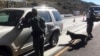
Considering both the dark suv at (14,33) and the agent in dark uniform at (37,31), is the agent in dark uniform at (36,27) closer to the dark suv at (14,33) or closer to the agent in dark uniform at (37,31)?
the agent in dark uniform at (37,31)

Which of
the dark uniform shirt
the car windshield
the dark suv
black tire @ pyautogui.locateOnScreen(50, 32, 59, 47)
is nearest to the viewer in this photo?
the dark suv

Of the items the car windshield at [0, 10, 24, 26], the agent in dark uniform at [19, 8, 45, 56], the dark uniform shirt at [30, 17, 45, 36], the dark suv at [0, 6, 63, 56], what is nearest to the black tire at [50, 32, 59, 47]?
the dark suv at [0, 6, 63, 56]

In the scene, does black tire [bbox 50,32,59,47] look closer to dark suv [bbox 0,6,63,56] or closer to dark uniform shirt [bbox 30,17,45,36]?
dark suv [bbox 0,6,63,56]

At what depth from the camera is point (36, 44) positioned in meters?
9.37

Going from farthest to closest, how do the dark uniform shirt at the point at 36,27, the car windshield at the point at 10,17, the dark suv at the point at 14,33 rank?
1. the car windshield at the point at 10,17
2. the dark uniform shirt at the point at 36,27
3. the dark suv at the point at 14,33

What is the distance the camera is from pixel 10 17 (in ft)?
33.8

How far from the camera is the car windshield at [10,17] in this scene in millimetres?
9911

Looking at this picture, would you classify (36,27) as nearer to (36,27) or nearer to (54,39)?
(36,27)

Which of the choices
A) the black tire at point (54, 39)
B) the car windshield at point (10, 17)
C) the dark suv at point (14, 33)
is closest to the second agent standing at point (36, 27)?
the dark suv at point (14, 33)

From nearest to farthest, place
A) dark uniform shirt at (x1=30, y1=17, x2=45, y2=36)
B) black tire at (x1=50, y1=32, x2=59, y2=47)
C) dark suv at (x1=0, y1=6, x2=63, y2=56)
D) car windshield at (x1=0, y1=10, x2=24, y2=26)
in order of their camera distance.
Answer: dark suv at (x1=0, y1=6, x2=63, y2=56), dark uniform shirt at (x1=30, y1=17, x2=45, y2=36), car windshield at (x1=0, y1=10, x2=24, y2=26), black tire at (x1=50, y1=32, x2=59, y2=47)

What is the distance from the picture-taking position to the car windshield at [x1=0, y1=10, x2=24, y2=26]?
991 centimetres

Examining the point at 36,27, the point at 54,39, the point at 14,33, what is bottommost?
the point at 54,39

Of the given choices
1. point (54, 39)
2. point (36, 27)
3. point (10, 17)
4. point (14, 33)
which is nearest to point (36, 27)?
point (36, 27)

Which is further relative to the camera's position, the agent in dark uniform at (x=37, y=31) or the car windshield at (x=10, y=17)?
the car windshield at (x=10, y=17)
